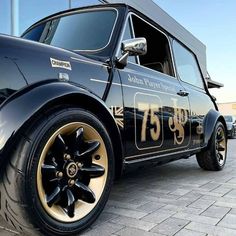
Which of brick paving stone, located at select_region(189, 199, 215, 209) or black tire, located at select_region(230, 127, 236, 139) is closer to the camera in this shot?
brick paving stone, located at select_region(189, 199, 215, 209)

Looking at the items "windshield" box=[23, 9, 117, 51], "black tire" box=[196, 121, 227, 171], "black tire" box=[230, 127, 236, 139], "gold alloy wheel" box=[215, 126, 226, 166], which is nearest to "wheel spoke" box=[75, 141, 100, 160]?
"windshield" box=[23, 9, 117, 51]

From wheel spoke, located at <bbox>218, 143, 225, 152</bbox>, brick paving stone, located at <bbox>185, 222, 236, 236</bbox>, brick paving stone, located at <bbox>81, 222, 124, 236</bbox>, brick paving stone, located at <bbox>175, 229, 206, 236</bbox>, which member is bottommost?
brick paving stone, located at <bbox>185, 222, 236, 236</bbox>

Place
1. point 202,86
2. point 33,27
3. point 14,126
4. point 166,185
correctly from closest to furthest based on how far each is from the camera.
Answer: point 14,126
point 33,27
point 166,185
point 202,86

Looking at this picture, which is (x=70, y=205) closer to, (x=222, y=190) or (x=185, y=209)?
(x=185, y=209)

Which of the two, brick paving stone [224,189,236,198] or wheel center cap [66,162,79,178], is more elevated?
wheel center cap [66,162,79,178]

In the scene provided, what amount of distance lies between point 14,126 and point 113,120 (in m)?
0.90

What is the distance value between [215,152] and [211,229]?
2.72 metres

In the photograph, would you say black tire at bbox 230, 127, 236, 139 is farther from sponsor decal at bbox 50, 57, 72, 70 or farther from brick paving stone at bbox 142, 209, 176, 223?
sponsor decal at bbox 50, 57, 72, 70

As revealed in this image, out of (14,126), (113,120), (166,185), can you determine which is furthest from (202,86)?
(14,126)

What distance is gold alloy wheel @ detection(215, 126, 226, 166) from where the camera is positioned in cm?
531

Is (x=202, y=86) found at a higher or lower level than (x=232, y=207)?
higher

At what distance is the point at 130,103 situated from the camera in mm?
2959

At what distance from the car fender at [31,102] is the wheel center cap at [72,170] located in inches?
16.5

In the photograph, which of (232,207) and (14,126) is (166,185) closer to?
(232,207)
